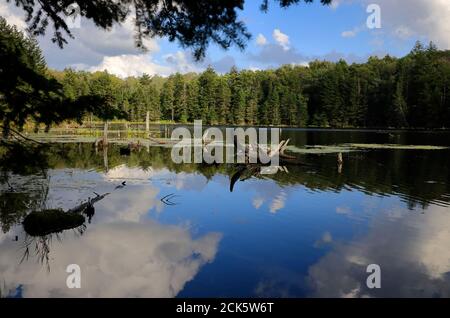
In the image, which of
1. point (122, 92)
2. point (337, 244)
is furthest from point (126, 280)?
point (122, 92)

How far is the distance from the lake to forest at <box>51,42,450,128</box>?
72.8 metres

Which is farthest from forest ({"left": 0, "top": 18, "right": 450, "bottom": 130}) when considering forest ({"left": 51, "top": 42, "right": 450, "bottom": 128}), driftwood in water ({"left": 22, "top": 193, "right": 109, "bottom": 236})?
driftwood in water ({"left": 22, "top": 193, "right": 109, "bottom": 236})

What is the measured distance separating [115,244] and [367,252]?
267 inches

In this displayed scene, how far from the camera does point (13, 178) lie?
2005 cm

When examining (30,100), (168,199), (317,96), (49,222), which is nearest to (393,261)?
(30,100)

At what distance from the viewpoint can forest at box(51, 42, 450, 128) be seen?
8769 centimetres

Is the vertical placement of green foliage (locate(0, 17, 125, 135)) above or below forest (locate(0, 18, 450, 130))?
below

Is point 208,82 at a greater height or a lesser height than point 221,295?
A: greater

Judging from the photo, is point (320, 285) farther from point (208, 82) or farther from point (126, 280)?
point (208, 82)

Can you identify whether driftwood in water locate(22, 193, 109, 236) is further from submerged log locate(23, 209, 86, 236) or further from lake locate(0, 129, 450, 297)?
lake locate(0, 129, 450, 297)

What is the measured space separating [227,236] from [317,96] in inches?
4154

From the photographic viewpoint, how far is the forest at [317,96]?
8769cm

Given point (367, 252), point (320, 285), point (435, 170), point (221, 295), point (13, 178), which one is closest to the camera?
point (221, 295)

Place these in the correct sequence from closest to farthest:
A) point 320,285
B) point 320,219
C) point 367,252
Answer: point 320,285 → point 367,252 → point 320,219
